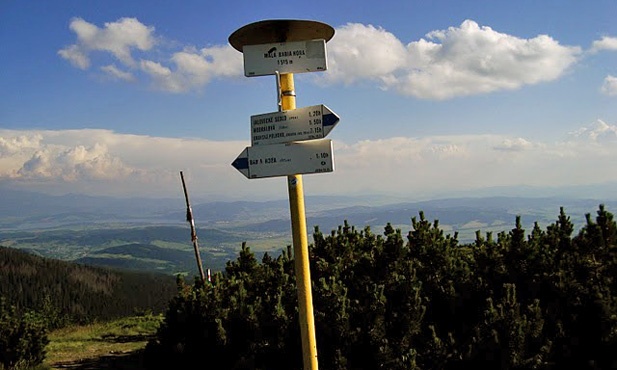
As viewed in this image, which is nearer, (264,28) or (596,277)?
(264,28)

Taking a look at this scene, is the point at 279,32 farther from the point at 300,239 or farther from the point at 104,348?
the point at 104,348

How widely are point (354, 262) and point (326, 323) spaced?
2129 mm

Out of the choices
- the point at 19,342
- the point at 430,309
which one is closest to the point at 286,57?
the point at 430,309

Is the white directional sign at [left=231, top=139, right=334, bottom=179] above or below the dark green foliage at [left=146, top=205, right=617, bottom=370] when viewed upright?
above

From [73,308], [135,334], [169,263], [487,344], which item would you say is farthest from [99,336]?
[169,263]

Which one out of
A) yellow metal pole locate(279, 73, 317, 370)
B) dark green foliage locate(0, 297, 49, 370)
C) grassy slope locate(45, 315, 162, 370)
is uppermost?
yellow metal pole locate(279, 73, 317, 370)

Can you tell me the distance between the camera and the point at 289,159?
3703mm

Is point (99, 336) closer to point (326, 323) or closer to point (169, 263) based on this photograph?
point (326, 323)

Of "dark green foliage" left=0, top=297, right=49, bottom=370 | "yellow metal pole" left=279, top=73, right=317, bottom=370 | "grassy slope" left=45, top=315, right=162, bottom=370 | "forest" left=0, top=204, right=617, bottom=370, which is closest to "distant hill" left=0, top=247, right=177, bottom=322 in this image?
"grassy slope" left=45, top=315, right=162, bottom=370

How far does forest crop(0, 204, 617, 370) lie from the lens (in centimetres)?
515

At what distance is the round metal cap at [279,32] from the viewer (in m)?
3.73

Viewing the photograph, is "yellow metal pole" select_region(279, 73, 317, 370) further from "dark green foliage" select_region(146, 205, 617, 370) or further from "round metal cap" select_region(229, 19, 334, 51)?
"dark green foliage" select_region(146, 205, 617, 370)

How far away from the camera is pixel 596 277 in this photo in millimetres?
5688

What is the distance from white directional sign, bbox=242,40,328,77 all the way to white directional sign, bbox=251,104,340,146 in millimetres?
364
